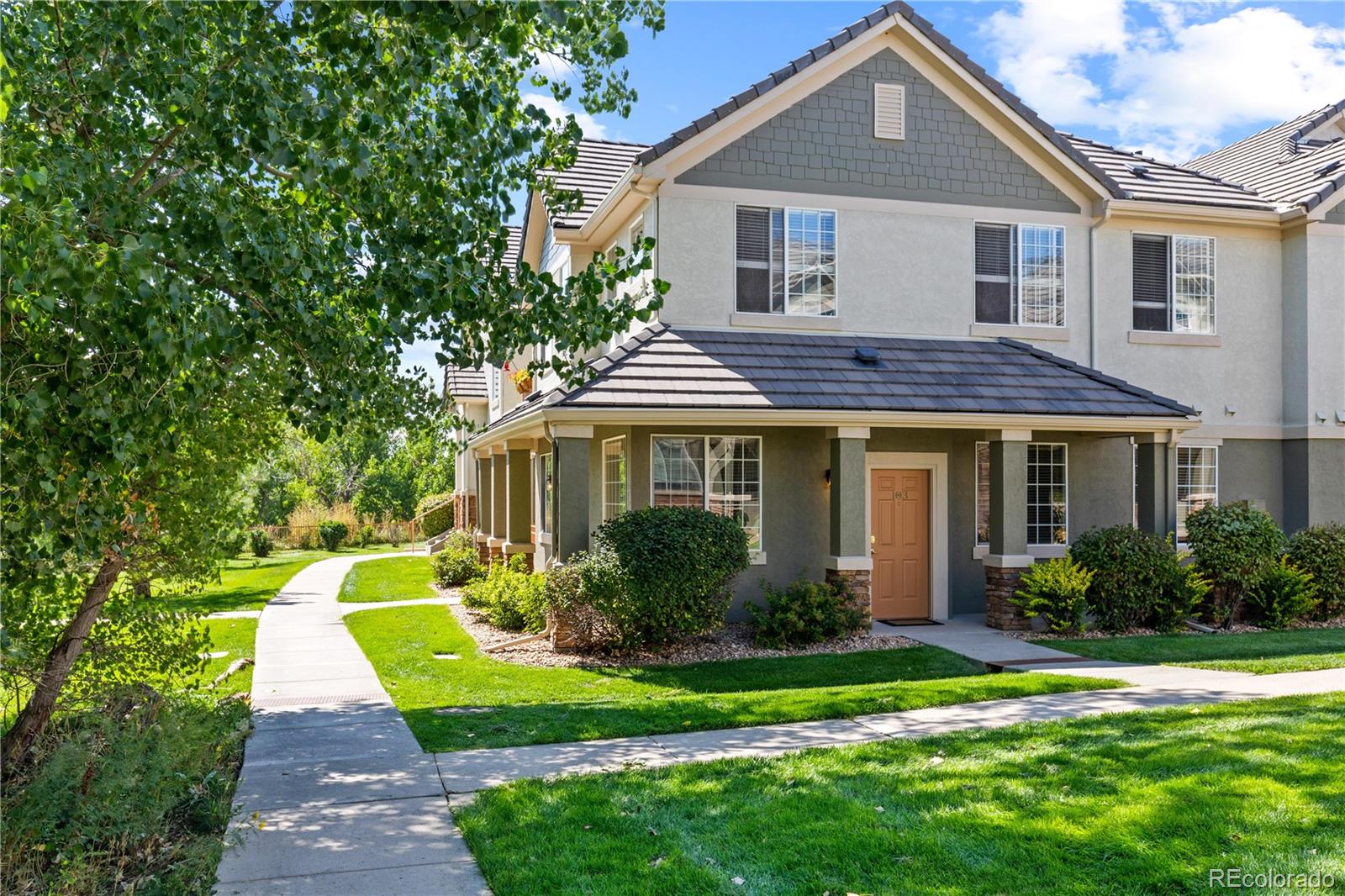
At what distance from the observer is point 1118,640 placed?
13.8 metres

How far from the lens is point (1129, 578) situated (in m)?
14.5

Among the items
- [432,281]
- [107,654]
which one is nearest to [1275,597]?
[432,281]

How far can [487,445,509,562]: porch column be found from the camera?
21.0 m

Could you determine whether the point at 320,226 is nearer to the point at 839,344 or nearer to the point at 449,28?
the point at 449,28

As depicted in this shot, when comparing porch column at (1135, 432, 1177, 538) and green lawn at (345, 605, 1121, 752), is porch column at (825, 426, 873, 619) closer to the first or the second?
green lawn at (345, 605, 1121, 752)

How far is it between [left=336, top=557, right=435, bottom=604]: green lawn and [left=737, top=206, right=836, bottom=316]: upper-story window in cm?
988

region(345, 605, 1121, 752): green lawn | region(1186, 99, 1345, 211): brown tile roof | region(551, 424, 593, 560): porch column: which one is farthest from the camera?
region(1186, 99, 1345, 211): brown tile roof

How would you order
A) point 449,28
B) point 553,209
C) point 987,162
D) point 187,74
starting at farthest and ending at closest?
point 987,162, point 553,209, point 187,74, point 449,28

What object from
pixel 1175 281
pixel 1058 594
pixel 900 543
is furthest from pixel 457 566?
pixel 1175 281

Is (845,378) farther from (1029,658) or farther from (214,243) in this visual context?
(214,243)

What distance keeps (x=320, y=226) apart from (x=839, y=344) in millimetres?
10265

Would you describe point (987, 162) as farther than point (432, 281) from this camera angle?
Yes

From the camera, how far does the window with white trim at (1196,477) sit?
17.6 metres

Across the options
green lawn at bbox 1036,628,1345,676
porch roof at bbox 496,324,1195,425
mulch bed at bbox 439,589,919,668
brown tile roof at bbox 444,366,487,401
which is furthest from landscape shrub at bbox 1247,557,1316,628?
brown tile roof at bbox 444,366,487,401
